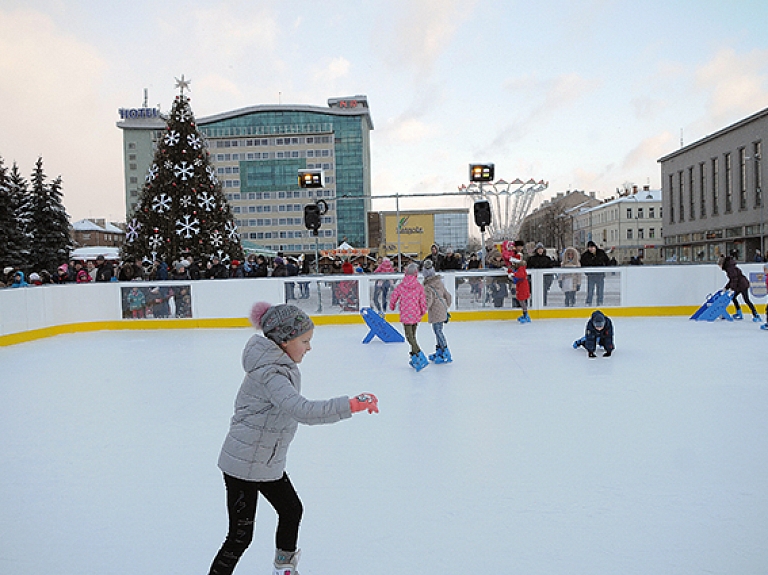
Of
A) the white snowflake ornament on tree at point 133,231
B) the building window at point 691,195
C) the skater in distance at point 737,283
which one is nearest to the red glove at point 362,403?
the skater in distance at point 737,283

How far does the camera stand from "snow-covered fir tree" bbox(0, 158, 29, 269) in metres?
24.2

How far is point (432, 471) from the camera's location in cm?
353

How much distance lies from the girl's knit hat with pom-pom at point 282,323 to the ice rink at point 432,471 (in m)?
0.94


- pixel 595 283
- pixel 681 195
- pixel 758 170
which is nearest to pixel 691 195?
pixel 681 195

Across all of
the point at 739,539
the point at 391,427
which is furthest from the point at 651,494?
→ the point at 391,427

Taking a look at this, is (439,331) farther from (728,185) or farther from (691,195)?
(691,195)

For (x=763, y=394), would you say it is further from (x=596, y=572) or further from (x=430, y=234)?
(x=430, y=234)

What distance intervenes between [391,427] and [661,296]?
28.6ft

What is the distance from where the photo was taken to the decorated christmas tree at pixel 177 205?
46.5ft

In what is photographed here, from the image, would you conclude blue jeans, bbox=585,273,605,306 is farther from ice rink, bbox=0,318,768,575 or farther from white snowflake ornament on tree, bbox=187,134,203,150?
white snowflake ornament on tree, bbox=187,134,203,150

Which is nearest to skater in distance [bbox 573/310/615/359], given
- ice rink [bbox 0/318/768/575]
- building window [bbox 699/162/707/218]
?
ice rink [bbox 0/318/768/575]

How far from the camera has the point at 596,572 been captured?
233 cm

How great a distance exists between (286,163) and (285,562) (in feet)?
269

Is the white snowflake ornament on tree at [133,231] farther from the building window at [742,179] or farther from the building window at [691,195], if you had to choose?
the building window at [691,195]
